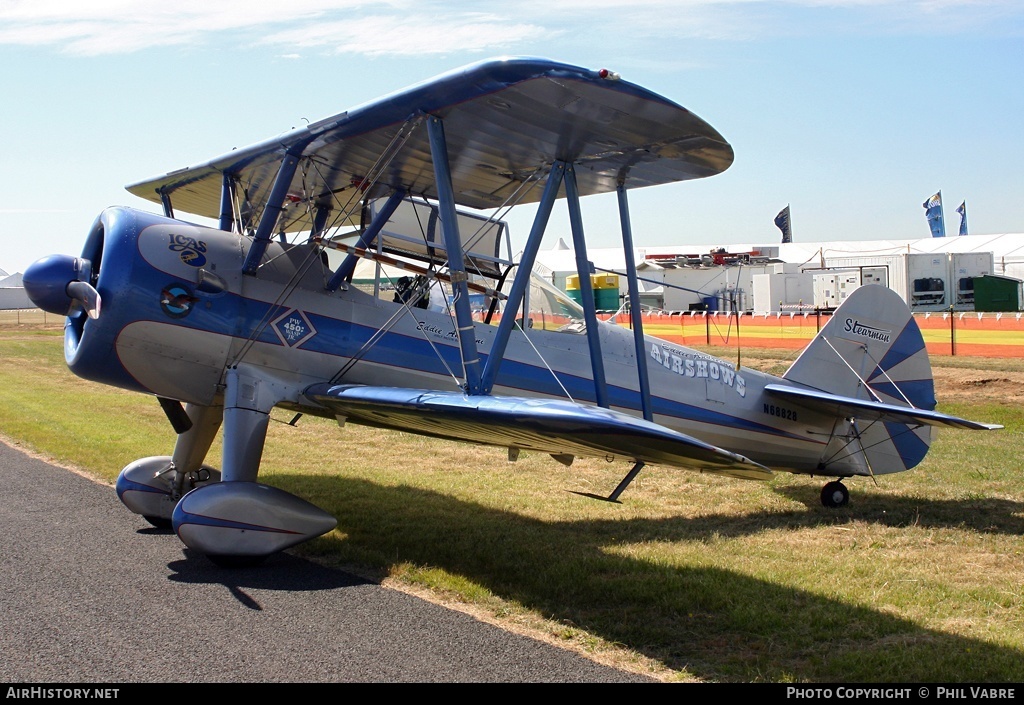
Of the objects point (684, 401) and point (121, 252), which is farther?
point (684, 401)

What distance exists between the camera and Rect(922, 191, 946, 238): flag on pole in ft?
217

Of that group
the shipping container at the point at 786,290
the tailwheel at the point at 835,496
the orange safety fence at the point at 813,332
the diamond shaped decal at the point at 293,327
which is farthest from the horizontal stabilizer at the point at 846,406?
the shipping container at the point at 786,290

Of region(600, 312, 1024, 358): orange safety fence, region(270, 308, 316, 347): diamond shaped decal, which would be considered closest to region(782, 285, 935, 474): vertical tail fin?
region(270, 308, 316, 347): diamond shaped decal

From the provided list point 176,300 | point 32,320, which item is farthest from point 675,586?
point 32,320

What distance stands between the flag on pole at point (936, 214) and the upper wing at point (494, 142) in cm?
6599

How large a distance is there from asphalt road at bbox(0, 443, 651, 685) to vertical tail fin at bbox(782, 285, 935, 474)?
211 inches

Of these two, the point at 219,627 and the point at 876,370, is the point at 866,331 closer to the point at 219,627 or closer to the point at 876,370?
the point at 876,370

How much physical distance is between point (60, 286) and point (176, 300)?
2.38 ft

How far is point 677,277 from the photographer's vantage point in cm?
3547

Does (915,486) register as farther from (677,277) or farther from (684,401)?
(677,277)

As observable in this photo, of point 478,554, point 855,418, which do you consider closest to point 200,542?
point 478,554

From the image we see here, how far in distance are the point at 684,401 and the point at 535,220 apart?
2.65 meters

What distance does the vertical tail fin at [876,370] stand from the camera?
8961mm

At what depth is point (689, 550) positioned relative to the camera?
665cm
